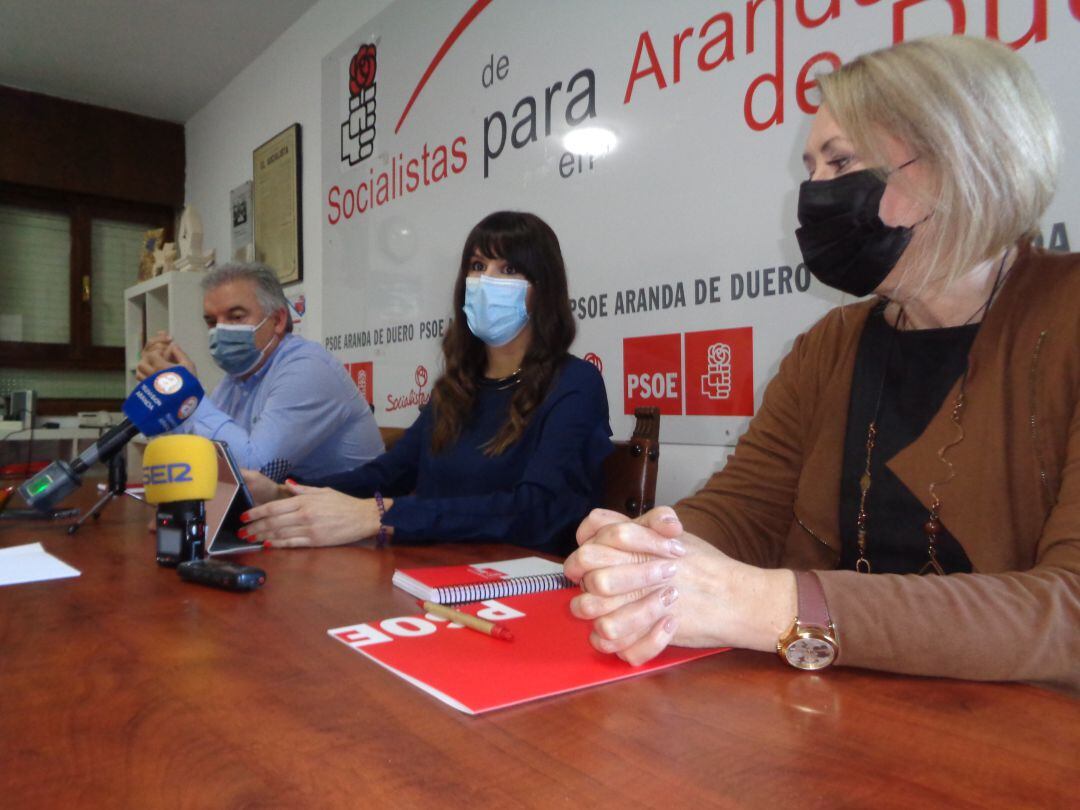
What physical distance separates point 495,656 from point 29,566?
2.47 ft

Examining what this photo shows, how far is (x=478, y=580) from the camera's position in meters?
0.90

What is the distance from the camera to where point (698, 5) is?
1828 millimetres

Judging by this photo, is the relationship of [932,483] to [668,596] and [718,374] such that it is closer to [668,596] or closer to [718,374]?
[668,596]

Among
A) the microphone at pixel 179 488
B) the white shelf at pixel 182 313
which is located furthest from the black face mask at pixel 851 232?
the white shelf at pixel 182 313

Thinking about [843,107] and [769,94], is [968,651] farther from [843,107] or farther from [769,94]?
[769,94]

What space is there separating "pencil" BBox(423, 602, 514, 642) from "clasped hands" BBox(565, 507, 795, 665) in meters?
0.07

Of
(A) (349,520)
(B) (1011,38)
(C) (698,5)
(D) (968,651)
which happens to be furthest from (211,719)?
(C) (698,5)

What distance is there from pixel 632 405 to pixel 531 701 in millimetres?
1545

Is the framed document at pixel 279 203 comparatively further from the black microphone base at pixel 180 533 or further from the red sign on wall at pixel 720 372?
the black microphone base at pixel 180 533

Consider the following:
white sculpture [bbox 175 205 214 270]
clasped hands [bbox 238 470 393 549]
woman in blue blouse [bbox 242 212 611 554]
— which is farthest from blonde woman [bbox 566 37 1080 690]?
white sculpture [bbox 175 205 214 270]

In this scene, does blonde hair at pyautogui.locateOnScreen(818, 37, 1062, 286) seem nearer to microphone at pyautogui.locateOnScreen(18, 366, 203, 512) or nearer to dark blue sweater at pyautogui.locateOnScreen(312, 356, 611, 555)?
dark blue sweater at pyautogui.locateOnScreen(312, 356, 611, 555)

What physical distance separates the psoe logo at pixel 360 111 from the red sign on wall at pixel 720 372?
1.88 meters

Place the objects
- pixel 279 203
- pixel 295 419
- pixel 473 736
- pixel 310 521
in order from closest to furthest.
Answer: pixel 473 736 → pixel 310 521 → pixel 295 419 → pixel 279 203

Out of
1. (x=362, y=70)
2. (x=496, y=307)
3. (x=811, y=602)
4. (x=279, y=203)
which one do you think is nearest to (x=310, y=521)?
(x=496, y=307)
